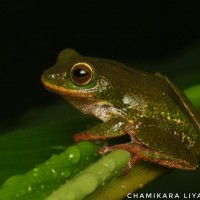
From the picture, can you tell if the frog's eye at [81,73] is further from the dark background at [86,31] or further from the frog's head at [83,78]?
the dark background at [86,31]

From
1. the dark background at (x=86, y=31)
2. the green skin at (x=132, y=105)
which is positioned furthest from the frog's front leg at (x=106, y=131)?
the dark background at (x=86, y=31)

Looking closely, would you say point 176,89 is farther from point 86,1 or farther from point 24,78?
point 86,1

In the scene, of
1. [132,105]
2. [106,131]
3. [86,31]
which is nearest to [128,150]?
[106,131]

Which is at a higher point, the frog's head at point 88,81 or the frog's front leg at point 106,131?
the frog's head at point 88,81

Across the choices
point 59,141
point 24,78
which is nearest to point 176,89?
point 59,141

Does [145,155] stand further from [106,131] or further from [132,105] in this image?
[132,105]

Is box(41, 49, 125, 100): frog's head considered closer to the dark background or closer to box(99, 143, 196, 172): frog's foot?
box(99, 143, 196, 172): frog's foot

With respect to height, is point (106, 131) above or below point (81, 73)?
below
